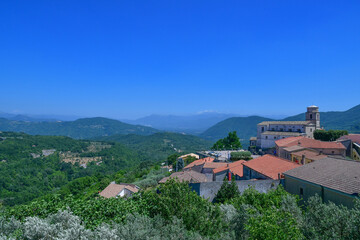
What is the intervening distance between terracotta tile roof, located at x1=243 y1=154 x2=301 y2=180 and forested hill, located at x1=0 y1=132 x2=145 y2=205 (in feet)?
204

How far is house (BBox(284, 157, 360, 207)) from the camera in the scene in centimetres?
1254

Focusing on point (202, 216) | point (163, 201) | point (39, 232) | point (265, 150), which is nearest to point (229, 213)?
point (202, 216)

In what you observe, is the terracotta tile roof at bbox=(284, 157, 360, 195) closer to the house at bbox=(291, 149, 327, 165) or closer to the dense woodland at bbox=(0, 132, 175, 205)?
the house at bbox=(291, 149, 327, 165)

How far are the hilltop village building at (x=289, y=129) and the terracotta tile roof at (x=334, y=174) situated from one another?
31662mm

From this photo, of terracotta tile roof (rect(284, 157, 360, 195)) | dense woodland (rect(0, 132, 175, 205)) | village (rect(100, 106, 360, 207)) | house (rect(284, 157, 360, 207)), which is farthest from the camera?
dense woodland (rect(0, 132, 175, 205))

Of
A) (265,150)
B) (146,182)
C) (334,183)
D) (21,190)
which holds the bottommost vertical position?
(21,190)

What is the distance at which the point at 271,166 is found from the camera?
23016mm

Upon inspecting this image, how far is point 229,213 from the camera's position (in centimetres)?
1080

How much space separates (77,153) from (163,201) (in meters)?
124

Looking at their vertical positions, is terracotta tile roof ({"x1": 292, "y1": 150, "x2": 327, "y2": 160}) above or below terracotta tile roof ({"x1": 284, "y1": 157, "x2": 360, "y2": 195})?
below

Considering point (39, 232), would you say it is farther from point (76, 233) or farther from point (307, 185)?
point (307, 185)

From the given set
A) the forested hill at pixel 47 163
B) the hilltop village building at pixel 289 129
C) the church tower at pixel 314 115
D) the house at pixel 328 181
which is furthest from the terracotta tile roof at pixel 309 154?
the forested hill at pixel 47 163

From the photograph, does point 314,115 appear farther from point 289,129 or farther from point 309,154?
point 309,154

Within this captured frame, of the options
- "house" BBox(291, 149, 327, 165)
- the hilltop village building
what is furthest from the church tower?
"house" BBox(291, 149, 327, 165)
